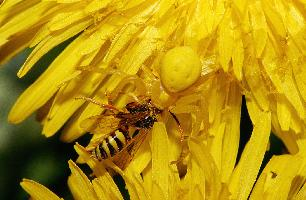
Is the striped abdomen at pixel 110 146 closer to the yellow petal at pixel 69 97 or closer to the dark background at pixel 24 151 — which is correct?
the yellow petal at pixel 69 97

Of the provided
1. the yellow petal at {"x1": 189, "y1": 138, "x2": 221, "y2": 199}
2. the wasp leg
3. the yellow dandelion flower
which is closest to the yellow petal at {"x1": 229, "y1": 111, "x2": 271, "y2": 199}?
the yellow dandelion flower

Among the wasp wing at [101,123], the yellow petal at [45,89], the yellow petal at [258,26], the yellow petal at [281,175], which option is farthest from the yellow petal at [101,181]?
the yellow petal at [258,26]

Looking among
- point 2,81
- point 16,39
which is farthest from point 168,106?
point 2,81

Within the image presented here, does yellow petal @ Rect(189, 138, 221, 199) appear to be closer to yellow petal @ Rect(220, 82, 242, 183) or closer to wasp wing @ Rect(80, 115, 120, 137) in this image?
yellow petal @ Rect(220, 82, 242, 183)

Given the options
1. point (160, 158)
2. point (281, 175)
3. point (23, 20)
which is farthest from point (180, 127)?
point (23, 20)

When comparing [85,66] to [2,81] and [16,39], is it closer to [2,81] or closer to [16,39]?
[16,39]

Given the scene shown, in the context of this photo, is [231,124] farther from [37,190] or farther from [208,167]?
[37,190]

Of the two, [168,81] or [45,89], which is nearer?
[168,81]
